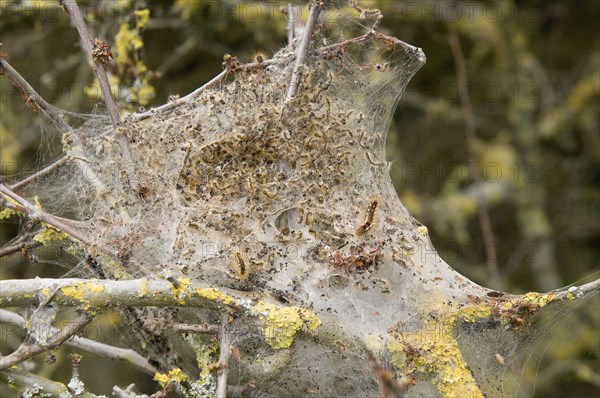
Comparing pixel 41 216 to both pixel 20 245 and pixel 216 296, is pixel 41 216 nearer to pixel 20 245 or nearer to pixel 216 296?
pixel 20 245

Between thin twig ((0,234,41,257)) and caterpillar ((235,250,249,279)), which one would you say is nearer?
caterpillar ((235,250,249,279))

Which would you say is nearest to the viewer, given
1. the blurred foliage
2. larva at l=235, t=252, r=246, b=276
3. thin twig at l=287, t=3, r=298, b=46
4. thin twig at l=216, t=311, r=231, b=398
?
thin twig at l=216, t=311, r=231, b=398

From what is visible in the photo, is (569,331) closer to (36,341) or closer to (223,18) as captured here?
(223,18)

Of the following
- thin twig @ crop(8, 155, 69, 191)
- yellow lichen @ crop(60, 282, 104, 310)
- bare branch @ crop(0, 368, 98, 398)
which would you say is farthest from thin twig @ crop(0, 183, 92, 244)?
bare branch @ crop(0, 368, 98, 398)

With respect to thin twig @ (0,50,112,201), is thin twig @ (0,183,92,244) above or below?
below

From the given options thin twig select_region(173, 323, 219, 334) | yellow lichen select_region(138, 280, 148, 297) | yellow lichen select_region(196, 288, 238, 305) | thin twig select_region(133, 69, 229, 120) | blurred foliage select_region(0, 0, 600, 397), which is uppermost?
blurred foliage select_region(0, 0, 600, 397)

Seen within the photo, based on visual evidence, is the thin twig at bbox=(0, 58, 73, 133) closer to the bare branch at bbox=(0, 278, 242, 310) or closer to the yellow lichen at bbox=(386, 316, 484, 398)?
the bare branch at bbox=(0, 278, 242, 310)

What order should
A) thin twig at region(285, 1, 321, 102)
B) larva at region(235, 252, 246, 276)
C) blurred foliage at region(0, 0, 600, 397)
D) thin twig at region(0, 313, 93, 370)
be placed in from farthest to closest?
blurred foliage at region(0, 0, 600, 397) < thin twig at region(285, 1, 321, 102) < larva at region(235, 252, 246, 276) < thin twig at region(0, 313, 93, 370)
